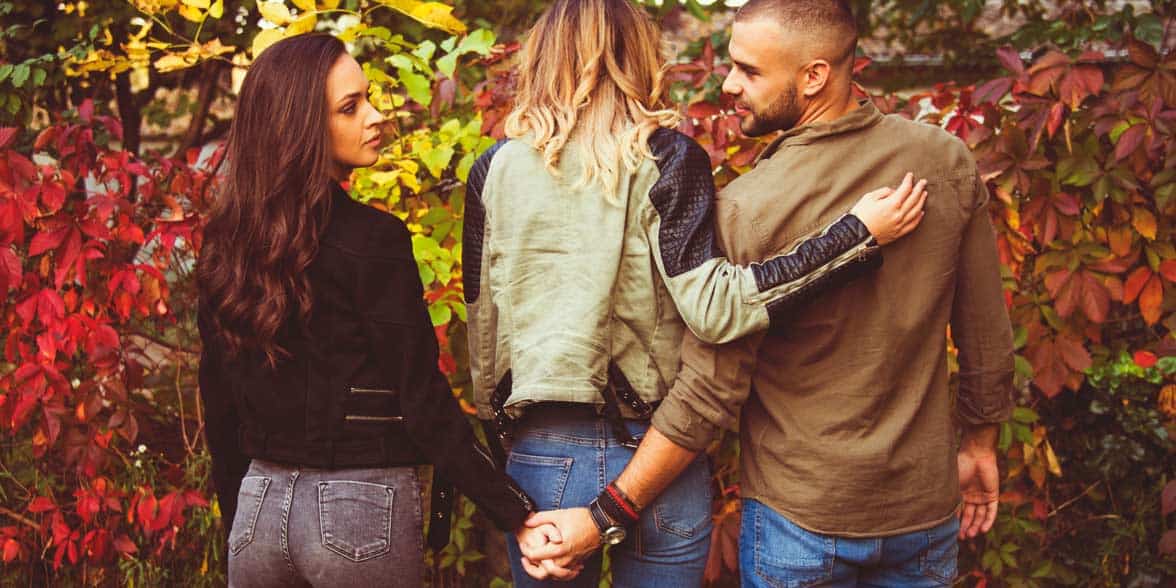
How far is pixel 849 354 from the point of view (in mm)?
1902

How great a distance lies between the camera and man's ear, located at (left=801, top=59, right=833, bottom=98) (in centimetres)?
194

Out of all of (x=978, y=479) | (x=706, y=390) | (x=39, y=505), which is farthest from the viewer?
(x=39, y=505)

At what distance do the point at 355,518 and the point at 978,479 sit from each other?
138 centimetres

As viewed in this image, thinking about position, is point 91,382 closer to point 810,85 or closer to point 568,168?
point 568,168

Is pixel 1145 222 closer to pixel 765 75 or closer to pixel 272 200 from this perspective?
pixel 765 75

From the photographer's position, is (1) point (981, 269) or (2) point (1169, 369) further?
(2) point (1169, 369)

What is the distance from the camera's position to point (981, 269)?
6.63 ft

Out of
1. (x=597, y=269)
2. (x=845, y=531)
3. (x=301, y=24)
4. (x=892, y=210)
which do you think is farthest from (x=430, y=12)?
(x=845, y=531)

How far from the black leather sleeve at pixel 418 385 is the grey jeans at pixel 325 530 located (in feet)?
0.38

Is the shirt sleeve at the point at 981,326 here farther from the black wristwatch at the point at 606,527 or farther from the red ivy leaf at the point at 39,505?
the red ivy leaf at the point at 39,505

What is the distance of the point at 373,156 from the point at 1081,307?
2230mm

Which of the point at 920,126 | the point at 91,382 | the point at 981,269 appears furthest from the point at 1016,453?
the point at 91,382

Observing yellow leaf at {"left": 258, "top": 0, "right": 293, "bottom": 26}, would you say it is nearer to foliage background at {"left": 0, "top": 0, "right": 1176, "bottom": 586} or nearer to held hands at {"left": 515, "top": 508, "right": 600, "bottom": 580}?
foliage background at {"left": 0, "top": 0, "right": 1176, "bottom": 586}

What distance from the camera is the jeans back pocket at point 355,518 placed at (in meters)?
1.95
